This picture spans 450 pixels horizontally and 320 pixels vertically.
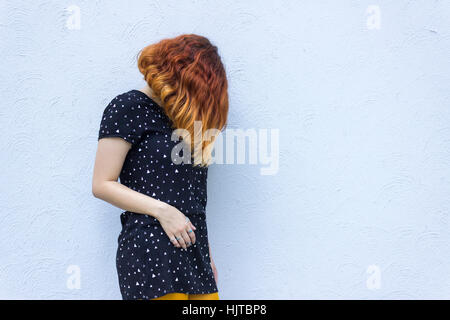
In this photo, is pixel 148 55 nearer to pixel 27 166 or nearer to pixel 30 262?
pixel 27 166

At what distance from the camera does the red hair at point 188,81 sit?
1.14 m

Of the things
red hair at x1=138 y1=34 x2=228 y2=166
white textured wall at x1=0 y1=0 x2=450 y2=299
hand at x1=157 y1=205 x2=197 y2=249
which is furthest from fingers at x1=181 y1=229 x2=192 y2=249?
white textured wall at x1=0 y1=0 x2=450 y2=299

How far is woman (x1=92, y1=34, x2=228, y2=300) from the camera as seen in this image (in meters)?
1.11

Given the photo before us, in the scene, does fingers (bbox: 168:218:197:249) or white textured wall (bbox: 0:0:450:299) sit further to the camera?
white textured wall (bbox: 0:0:450:299)

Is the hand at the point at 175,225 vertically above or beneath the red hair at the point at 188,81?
beneath

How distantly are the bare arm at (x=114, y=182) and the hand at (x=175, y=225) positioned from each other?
14 mm

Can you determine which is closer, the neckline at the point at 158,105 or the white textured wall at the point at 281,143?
the neckline at the point at 158,105

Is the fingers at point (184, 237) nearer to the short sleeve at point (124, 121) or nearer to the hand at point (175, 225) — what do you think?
the hand at point (175, 225)

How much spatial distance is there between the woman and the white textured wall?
32 centimetres

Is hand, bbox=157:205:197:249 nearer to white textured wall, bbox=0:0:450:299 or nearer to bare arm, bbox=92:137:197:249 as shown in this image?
bare arm, bbox=92:137:197:249

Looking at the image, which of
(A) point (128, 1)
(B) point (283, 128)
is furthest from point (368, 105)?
(A) point (128, 1)

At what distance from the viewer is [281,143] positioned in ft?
4.92

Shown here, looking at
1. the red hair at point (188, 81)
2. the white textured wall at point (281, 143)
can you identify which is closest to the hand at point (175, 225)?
the red hair at point (188, 81)

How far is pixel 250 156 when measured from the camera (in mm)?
1502
